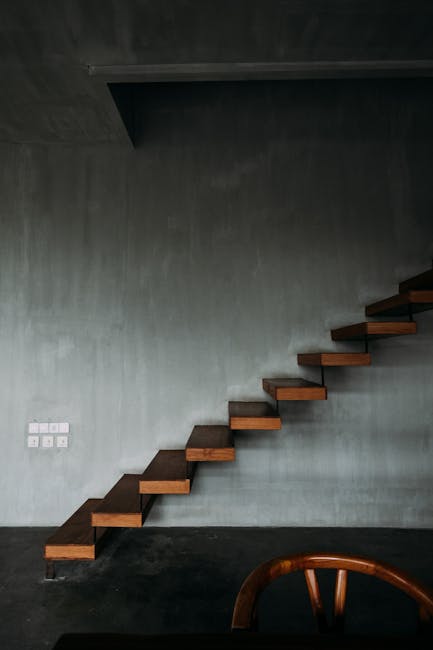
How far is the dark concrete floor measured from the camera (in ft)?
6.00

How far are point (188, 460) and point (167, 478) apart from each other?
13cm

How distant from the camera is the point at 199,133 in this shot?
3002mm

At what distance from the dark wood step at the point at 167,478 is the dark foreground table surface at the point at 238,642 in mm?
1252

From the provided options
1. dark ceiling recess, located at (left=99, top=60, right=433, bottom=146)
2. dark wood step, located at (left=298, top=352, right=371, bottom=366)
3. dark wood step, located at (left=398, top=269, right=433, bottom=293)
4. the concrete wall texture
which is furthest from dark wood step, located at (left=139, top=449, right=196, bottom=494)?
dark ceiling recess, located at (left=99, top=60, right=433, bottom=146)

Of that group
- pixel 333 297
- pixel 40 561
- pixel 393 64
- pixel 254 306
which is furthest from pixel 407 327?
pixel 40 561

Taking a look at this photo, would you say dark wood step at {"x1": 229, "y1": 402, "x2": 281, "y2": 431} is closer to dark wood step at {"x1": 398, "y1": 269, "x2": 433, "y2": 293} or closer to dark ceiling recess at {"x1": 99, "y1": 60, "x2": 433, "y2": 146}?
dark wood step at {"x1": 398, "y1": 269, "x2": 433, "y2": 293}

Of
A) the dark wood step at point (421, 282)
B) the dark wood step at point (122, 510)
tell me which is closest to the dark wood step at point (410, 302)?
the dark wood step at point (421, 282)

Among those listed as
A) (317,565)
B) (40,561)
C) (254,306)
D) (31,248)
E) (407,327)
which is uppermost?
(31,248)

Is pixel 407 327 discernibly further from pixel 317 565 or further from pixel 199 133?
pixel 199 133

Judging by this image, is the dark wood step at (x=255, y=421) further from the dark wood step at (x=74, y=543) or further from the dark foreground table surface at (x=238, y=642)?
the dark foreground table surface at (x=238, y=642)

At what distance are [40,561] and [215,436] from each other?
4.03 feet

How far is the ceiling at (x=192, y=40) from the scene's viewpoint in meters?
1.77

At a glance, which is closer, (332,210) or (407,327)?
(407,327)

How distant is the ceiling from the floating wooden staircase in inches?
44.6
